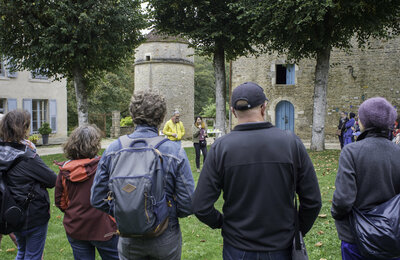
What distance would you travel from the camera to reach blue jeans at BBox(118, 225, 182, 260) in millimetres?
2318

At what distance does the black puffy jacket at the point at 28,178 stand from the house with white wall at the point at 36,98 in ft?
59.1

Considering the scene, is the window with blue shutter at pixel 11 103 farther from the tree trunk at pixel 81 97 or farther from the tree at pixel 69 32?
the tree trunk at pixel 81 97

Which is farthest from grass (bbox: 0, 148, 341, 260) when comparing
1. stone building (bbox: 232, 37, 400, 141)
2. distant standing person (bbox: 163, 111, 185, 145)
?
stone building (bbox: 232, 37, 400, 141)

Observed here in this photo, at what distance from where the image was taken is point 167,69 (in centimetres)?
2756

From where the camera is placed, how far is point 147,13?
1473 centimetres

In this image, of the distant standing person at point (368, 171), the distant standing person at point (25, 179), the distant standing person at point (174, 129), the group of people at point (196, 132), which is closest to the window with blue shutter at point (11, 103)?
the group of people at point (196, 132)

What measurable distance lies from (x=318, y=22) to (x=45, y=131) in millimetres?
16036

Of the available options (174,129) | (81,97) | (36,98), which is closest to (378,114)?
(174,129)

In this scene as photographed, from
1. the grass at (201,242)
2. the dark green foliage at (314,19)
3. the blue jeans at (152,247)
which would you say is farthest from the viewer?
the dark green foliage at (314,19)

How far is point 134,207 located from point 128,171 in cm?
23

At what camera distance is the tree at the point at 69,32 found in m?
12.5

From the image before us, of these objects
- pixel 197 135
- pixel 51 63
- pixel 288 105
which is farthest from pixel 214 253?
pixel 288 105

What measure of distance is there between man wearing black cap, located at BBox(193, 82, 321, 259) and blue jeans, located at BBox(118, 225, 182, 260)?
35cm

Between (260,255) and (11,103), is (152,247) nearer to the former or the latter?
(260,255)
